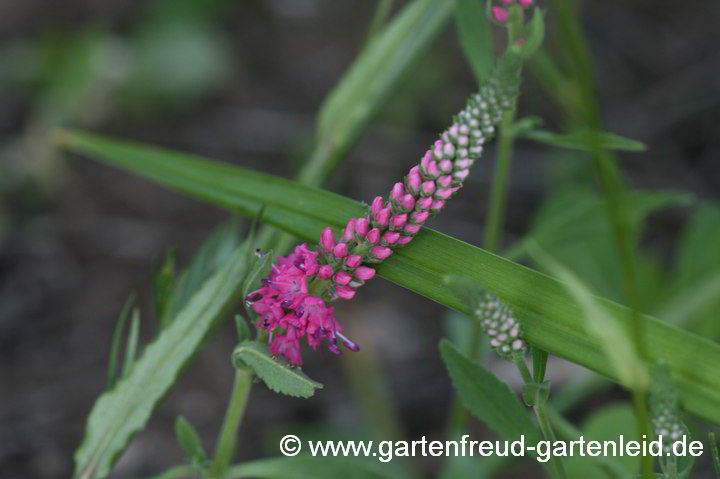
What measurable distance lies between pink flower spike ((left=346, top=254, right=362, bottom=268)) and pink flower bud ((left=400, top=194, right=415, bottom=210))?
0.11 metres

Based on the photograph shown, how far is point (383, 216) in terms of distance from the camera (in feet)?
4.10

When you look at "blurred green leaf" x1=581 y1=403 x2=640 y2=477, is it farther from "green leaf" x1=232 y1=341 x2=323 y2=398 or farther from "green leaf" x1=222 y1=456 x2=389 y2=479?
"green leaf" x1=232 y1=341 x2=323 y2=398

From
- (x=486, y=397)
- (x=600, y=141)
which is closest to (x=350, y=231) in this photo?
(x=486, y=397)

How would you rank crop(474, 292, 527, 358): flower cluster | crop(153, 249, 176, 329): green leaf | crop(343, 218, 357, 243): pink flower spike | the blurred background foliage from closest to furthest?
crop(474, 292, 527, 358): flower cluster, crop(343, 218, 357, 243): pink flower spike, crop(153, 249, 176, 329): green leaf, the blurred background foliage

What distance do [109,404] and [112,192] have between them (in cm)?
213

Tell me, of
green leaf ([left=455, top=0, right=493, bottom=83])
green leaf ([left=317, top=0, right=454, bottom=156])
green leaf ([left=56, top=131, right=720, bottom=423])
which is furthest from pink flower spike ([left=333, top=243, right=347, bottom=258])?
green leaf ([left=317, top=0, right=454, bottom=156])

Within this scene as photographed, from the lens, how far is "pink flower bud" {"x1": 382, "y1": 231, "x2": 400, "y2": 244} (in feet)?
A: 4.15

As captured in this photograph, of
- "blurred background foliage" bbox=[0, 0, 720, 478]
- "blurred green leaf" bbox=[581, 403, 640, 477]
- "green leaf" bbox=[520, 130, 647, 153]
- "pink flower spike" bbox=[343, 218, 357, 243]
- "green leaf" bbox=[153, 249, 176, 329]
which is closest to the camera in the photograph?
"pink flower spike" bbox=[343, 218, 357, 243]

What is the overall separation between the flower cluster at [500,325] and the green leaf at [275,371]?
0.92ft

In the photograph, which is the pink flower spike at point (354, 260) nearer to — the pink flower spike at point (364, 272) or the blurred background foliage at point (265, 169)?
the pink flower spike at point (364, 272)

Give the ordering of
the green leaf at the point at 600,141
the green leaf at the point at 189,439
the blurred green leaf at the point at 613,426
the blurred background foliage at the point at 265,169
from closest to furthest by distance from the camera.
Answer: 1. the green leaf at the point at 600,141
2. the green leaf at the point at 189,439
3. the blurred green leaf at the point at 613,426
4. the blurred background foliage at the point at 265,169

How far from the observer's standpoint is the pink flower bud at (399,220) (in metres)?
1.25

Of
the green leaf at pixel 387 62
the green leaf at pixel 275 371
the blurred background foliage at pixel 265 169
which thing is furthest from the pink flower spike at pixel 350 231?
the blurred background foliage at pixel 265 169

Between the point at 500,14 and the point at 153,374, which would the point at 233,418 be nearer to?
the point at 153,374
